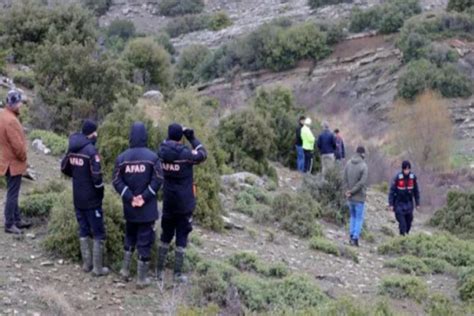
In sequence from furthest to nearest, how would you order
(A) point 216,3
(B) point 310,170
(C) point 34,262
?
Answer: (A) point 216,3 → (B) point 310,170 → (C) point 34,262

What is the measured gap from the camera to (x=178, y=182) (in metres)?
8.92

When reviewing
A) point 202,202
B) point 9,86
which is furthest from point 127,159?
point 9,86

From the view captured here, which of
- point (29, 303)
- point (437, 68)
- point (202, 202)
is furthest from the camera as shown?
point (437, 68)

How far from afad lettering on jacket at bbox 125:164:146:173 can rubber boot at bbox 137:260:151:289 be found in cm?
103

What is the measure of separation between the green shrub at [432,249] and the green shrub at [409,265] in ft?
3.17

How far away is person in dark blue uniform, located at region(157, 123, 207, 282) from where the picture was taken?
29.1ft

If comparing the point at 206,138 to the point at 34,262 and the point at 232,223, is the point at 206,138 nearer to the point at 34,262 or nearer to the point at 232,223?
the point at 232,223

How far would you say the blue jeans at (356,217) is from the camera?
14109 mm

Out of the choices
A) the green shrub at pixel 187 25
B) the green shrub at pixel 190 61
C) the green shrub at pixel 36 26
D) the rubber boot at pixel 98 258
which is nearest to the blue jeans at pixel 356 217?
the rubber boot at pixel 98 258

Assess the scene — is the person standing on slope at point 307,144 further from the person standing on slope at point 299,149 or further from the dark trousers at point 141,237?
the dark trousers at point 141,237

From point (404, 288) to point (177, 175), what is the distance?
3873mm

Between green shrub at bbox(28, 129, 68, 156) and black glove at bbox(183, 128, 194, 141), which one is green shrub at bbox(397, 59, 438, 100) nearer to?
green shrub at bbox(28, 129, 68, 156)

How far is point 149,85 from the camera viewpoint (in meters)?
26.1

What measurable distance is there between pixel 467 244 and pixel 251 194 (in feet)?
14.1
